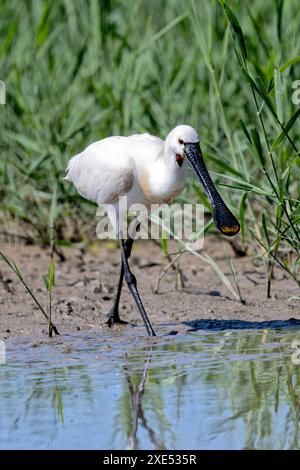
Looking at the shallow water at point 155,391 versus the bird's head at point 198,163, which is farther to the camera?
the bird's head at point 198,163

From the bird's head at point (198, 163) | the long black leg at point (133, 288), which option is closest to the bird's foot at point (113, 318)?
the long black leg at point (133, 288)

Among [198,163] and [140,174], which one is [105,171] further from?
[198,163]

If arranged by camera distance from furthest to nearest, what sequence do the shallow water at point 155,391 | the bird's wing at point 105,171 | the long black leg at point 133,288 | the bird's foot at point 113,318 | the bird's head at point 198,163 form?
1. the bird's foot at point 113,318
2. the bird's wing at point 105,171
3. the long black leg at point 133,288
4. the bird's head at point 198,163
5. the shallow water at point 155,391

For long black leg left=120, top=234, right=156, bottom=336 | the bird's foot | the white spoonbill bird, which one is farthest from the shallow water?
the white spoonbill bird

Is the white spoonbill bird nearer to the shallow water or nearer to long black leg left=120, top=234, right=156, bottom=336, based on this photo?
long black leg left=120, top=234, right=156, bottom=336

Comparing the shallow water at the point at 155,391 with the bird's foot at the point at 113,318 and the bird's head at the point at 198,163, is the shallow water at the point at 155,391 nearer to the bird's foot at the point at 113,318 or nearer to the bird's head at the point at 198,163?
the bird's foot at the point at 113,318

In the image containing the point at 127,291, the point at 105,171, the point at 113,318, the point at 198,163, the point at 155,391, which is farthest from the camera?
the point at 127,291

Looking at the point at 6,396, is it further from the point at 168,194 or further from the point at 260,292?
the point at 260,292

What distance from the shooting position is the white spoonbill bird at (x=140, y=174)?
572 centimetres

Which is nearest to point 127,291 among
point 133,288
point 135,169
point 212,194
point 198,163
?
point 133,288

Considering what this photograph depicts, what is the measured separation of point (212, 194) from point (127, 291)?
152 cm

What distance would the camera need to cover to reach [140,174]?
6074 millimetres

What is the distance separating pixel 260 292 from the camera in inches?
263

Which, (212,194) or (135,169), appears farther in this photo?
(135,169)
